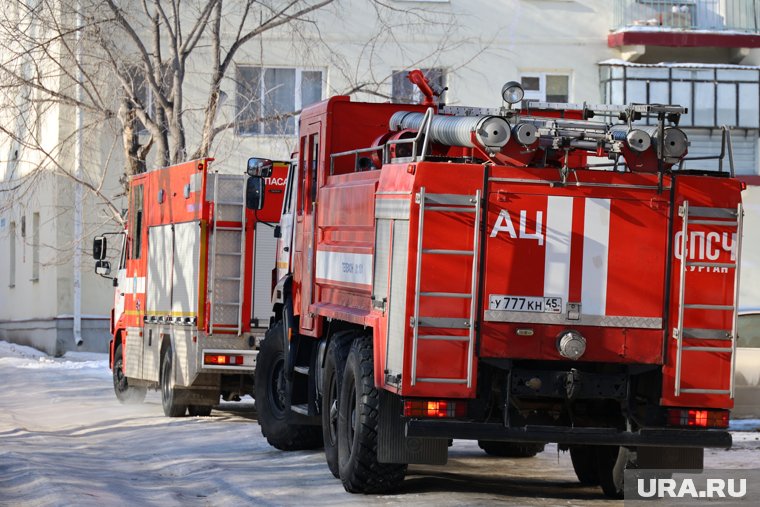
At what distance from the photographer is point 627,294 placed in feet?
34.6

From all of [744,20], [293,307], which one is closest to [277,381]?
[293,307]

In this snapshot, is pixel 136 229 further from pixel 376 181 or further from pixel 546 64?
pixel 546 64

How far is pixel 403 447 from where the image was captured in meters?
10.8

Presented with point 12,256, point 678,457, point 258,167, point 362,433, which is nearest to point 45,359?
point 12,256

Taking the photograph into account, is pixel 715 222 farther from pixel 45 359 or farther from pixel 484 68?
pixel 45 359

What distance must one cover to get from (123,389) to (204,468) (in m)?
8.37

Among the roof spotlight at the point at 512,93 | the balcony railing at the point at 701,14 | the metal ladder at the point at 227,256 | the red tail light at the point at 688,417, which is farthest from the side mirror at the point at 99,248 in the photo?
the balcony railing at the point at 701,14

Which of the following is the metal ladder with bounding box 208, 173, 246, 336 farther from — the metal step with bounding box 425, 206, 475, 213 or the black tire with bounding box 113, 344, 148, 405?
the metal step with bounding box 425, 206, 475, 213

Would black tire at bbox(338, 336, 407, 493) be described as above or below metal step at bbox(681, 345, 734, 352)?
below

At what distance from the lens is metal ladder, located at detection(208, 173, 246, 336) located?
57.1ft

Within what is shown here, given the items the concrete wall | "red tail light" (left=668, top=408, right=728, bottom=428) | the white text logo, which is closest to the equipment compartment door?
the white text logo

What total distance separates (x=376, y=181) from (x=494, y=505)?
2.53 m

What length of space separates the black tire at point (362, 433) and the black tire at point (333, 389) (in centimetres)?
31

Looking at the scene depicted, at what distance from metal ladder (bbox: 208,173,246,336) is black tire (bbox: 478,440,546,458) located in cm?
391
